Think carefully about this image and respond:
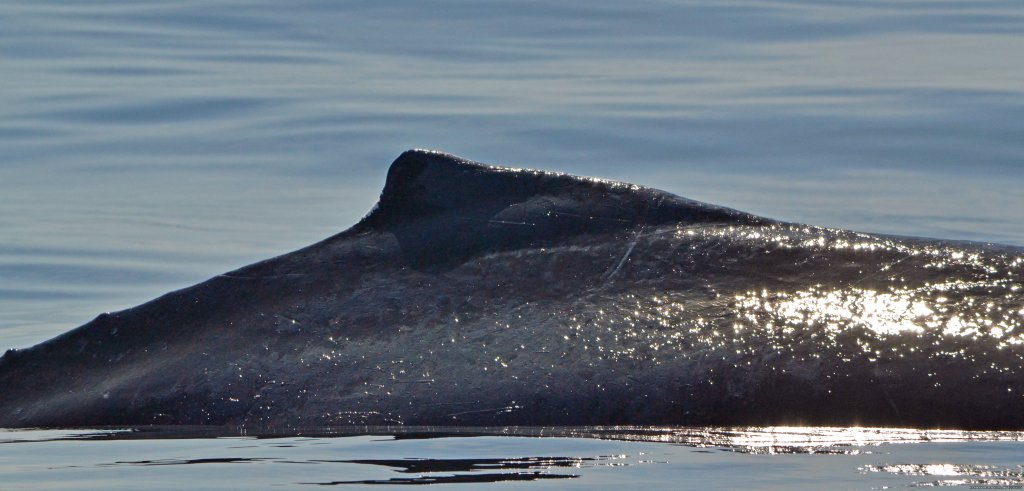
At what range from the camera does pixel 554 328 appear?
4.89 metres

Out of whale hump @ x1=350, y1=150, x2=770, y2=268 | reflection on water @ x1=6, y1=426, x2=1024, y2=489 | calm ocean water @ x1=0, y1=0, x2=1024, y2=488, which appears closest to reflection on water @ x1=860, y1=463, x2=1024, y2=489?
reflection on water @ x1=6, y1=426, x2=1024, y2=489

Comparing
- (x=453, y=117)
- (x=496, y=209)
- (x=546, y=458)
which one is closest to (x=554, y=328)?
(x=496, y=209)

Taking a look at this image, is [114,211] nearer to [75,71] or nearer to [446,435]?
[75,71]

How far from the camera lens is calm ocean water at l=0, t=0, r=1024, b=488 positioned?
11.9 metres

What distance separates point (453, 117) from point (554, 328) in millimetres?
10411

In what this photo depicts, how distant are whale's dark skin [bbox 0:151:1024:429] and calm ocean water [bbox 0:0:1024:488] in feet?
12.8

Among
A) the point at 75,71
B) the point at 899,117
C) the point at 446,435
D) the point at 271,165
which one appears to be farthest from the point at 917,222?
the point at 75,71

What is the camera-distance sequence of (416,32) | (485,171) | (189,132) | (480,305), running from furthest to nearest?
(416,32) → (189,132) → (485,171) → (480,305)

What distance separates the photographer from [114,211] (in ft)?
42.4

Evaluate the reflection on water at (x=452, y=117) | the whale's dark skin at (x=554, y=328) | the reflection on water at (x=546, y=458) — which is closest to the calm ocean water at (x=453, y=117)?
the reflection on water at (x=452, y=117)

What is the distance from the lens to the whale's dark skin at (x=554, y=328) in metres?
4.56

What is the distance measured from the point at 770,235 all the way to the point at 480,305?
85cm

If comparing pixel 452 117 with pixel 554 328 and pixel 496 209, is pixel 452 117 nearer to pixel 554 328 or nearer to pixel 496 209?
pixel 496 209

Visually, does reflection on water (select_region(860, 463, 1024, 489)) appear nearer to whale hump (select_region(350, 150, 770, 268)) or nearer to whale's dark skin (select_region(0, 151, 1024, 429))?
whale's dark skin (select_region(0, 151, 1024, 429))
